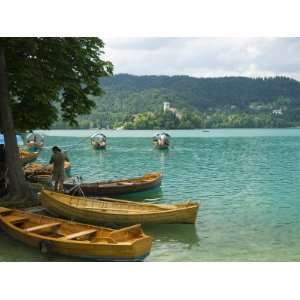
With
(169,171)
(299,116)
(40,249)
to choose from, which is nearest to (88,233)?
(40,249)

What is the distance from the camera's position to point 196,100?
418 feet

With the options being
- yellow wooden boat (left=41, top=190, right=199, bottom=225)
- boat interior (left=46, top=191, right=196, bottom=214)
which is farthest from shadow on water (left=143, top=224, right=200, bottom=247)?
boat interior (left=46, top=191, right=196, bottom=214)

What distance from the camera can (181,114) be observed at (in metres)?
127

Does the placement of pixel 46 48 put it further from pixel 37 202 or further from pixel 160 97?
pixel 160 97

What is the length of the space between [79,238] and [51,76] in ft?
19.8

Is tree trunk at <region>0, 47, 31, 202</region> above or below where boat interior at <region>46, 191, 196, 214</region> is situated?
above

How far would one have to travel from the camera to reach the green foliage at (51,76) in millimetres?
13609

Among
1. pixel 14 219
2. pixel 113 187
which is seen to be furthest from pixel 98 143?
pixel 14 219

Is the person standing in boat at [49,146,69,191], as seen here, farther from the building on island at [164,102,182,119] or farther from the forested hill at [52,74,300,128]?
the building on island at [164,102,182,119]

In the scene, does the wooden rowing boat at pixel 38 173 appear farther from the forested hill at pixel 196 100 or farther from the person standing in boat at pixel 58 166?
the forested hill at pixel 196 100

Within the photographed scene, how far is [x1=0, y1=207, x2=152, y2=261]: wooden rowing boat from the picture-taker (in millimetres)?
9281

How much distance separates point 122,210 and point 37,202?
116 inches

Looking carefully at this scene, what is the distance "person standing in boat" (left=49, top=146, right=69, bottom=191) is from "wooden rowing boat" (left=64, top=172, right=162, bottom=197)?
2.44 ft

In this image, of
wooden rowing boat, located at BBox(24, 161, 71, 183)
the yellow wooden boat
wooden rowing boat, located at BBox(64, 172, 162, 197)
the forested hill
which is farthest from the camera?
the forested hill
